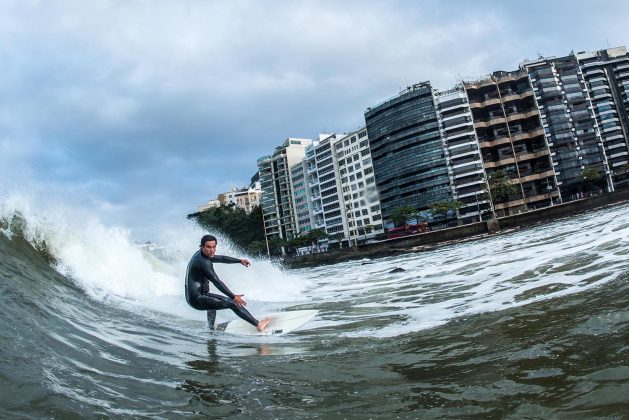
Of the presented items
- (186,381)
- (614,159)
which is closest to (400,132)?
(614,159)

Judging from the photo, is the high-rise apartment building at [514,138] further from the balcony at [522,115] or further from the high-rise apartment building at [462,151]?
the high-rise apartment building at [462,151]

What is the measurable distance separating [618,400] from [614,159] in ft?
399

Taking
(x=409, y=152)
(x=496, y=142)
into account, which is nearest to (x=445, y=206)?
(x=409, y=152)

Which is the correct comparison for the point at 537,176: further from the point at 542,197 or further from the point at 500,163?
the point at 500,163

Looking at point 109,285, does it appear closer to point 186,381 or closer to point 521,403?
point 186,381

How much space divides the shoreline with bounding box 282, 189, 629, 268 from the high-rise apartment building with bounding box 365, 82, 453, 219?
27656 millimetres

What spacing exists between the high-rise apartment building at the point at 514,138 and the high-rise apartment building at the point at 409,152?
353 inches

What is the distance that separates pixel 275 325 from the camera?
7.87 metres

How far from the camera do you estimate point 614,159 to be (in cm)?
10331

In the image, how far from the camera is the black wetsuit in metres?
7.68

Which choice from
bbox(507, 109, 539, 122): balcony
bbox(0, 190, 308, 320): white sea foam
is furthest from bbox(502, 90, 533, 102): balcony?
bbox(0, 190, 308, 320): white sea foam

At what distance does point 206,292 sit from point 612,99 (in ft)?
421

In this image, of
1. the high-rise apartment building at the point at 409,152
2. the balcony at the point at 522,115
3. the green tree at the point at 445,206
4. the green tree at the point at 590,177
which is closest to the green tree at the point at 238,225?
the high-rise apartment building at the point at 409,152

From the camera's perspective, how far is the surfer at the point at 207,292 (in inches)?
301
